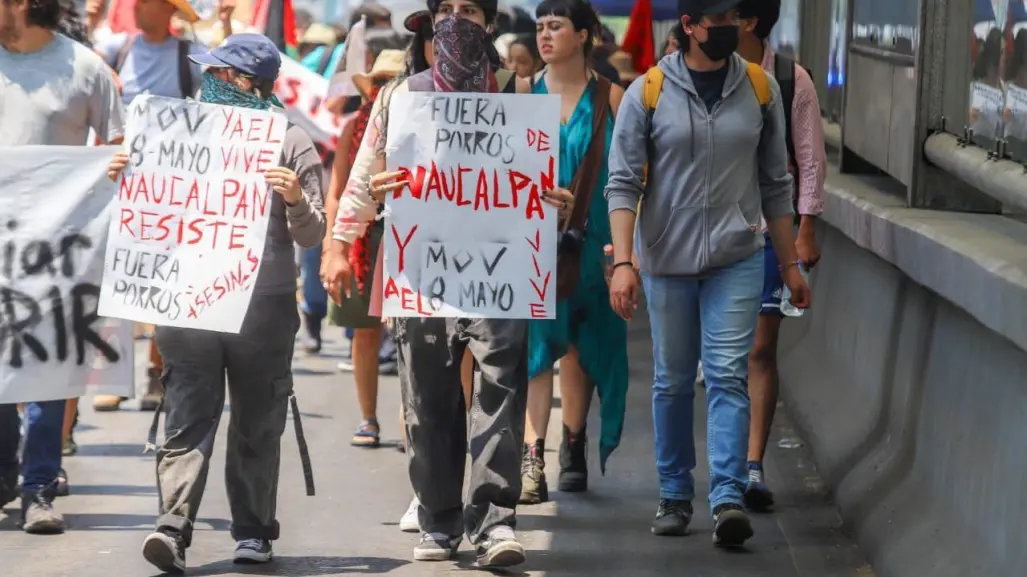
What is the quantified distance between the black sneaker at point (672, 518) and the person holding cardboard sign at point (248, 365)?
1412mm

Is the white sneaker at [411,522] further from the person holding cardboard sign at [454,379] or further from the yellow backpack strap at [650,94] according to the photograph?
the yellow backpack strap at [650,94]

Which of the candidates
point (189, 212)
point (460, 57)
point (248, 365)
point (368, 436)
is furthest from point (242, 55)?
point (368, 436)

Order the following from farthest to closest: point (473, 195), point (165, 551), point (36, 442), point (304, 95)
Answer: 1. point (304, 95)
2. point (36, 442)
3. point (473, 195)
4. point (165, 551)

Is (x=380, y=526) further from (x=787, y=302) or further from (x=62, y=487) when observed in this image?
(x=787, y=302)

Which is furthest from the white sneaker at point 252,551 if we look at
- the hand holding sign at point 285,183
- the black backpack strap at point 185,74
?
the black backpack strap at point 185,74

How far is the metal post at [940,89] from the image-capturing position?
25.9 ft

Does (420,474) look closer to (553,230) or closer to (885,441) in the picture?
(553,230)

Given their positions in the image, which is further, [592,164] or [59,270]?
[592,164]

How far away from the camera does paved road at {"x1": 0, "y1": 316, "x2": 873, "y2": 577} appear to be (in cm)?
714

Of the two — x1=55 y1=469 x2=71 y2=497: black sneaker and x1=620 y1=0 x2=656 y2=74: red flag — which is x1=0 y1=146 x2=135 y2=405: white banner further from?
x1=620 y1=0 x2=656 y2=74: red flag

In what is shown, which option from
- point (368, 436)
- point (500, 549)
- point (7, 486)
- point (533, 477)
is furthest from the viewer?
point (368, 436)

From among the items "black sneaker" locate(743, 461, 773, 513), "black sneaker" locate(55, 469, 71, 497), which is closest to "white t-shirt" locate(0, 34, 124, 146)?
"black sneaker" locate(55, 469, 71, 497)

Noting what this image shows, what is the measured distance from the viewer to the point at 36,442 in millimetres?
7922

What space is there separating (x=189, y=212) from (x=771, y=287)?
7.79 ft
